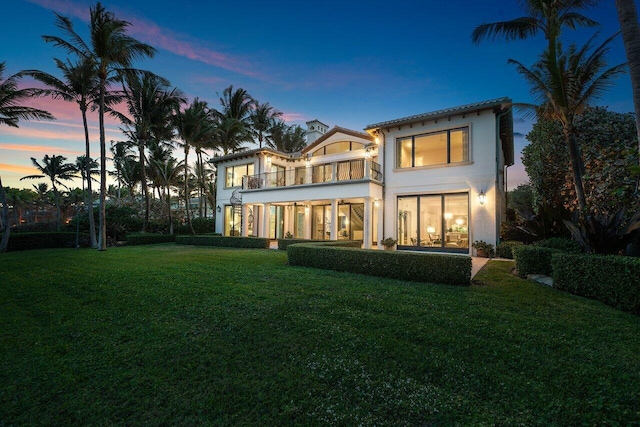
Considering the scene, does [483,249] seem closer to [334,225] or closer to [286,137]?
[334,225]

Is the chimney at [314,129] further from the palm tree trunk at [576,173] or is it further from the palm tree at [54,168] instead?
the palm tree at [54,168]

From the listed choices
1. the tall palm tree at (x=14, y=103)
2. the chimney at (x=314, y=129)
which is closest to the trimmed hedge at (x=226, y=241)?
the chimney at (x=314, y=129)

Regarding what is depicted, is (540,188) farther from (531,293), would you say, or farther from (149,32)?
(149,32)

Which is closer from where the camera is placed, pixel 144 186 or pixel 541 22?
pixel 541 22

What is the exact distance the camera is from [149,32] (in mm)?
13695

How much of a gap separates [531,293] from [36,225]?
104ft

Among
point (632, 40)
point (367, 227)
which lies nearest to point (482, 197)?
point (367, 227)

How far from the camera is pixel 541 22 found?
34.7 feet

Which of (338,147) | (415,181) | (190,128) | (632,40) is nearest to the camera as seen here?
(632,40)

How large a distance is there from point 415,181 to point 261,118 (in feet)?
69.8

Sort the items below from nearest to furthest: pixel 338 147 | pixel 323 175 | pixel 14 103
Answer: pixel 14 103 < pixel 323 175 < pixel 338 147

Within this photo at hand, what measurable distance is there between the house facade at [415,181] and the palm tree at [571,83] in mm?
1987

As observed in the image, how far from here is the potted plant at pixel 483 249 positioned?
1165 cm

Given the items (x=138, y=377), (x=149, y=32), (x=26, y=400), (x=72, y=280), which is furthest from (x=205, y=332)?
(x=149, y=32)
